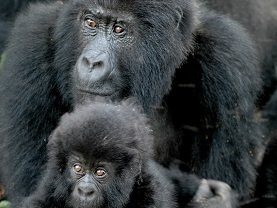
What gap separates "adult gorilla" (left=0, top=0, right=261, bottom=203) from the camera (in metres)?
4.76

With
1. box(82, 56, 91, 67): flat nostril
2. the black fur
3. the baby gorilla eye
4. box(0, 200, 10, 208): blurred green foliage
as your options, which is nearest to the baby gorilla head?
box(82, 56, 91, 67): flat nostril

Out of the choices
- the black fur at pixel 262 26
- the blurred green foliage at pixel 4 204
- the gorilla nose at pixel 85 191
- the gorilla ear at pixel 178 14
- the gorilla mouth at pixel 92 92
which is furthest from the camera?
the black fur at pixel 262 26

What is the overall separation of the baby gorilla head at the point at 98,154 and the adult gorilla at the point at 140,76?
1.48 ft

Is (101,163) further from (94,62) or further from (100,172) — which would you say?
(94,62)

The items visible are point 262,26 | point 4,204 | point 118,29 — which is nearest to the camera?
point 118,29

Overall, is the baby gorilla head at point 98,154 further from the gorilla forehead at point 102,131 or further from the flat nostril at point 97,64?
the flat nostril at point 97,64

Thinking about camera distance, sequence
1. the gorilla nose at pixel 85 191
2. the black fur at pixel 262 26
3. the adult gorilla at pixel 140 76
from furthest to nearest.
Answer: the black fur at pixel 262 26, the adult gorilla at pixel 140 76, the gorilla nose at pixel 85 191

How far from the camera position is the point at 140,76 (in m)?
4.87

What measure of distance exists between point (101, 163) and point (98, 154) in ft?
0.22

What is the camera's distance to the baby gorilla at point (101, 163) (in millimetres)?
4043

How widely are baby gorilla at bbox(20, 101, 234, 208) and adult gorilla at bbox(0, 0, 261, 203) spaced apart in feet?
1.41

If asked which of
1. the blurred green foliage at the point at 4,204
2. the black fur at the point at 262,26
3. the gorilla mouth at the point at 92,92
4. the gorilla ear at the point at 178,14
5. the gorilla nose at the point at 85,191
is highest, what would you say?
the gorilla ear at the point at 178,14

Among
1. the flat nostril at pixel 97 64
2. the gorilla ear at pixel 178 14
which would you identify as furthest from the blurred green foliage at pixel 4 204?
the gorilla ear at pixel 178 14

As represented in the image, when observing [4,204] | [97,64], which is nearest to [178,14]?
[97,64]
